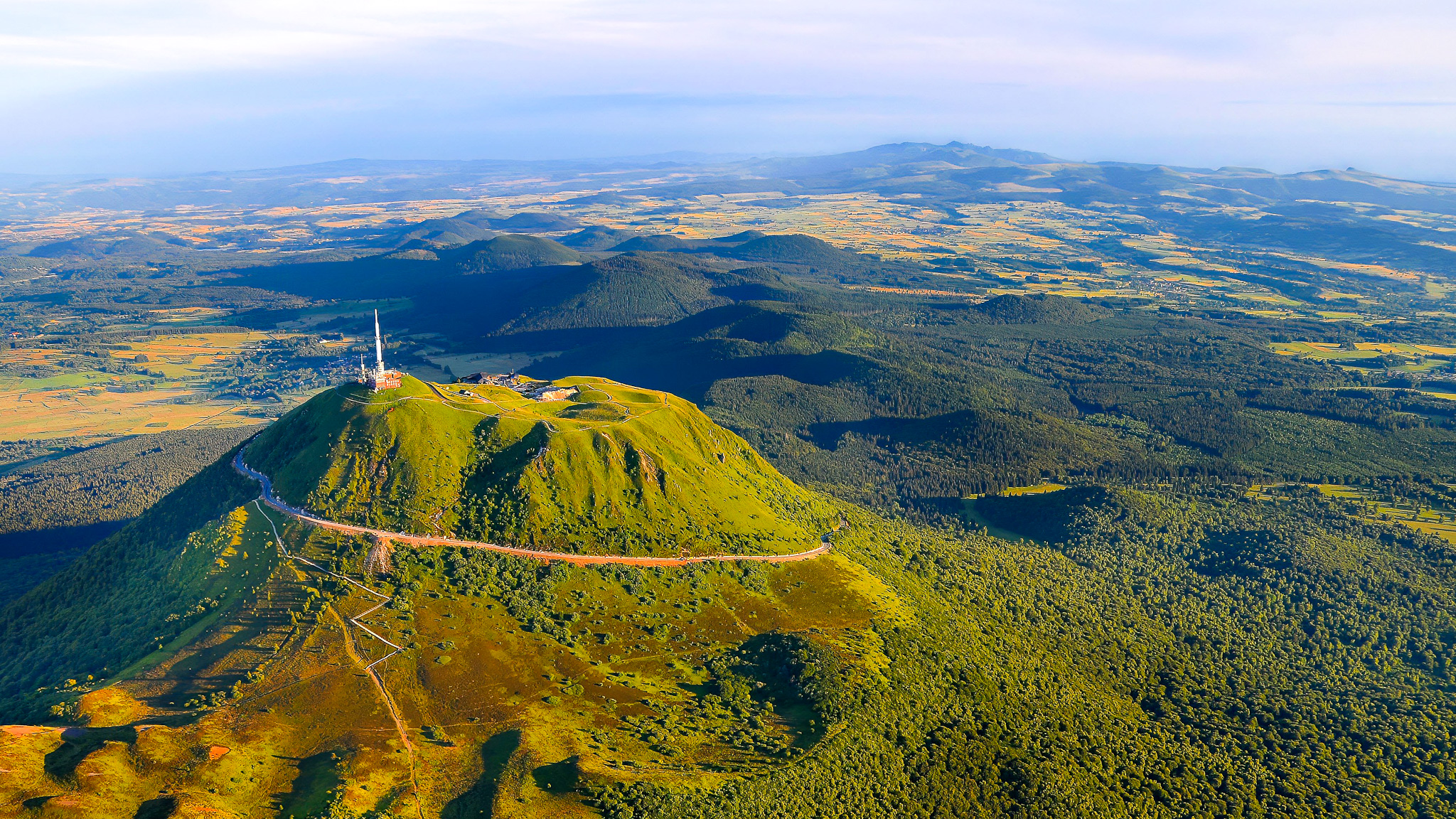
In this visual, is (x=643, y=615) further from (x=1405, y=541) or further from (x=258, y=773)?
(x=1405, y=541)

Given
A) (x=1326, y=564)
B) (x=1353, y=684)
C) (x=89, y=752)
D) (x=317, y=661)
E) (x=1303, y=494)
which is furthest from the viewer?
(x=1303, y=494)

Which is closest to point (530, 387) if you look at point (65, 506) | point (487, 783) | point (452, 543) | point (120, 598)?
point (452, 543)

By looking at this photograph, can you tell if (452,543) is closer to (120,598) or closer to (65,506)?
(120,598)

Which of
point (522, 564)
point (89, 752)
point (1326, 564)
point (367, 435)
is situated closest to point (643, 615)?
point (522, 564)

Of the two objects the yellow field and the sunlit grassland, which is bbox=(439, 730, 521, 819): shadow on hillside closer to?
the sunlit grassland

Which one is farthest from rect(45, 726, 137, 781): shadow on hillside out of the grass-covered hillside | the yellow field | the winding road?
the yellow field

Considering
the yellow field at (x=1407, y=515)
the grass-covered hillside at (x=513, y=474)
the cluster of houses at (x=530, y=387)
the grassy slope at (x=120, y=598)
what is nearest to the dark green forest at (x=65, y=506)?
the grassy slope at (x=120, y=598)
